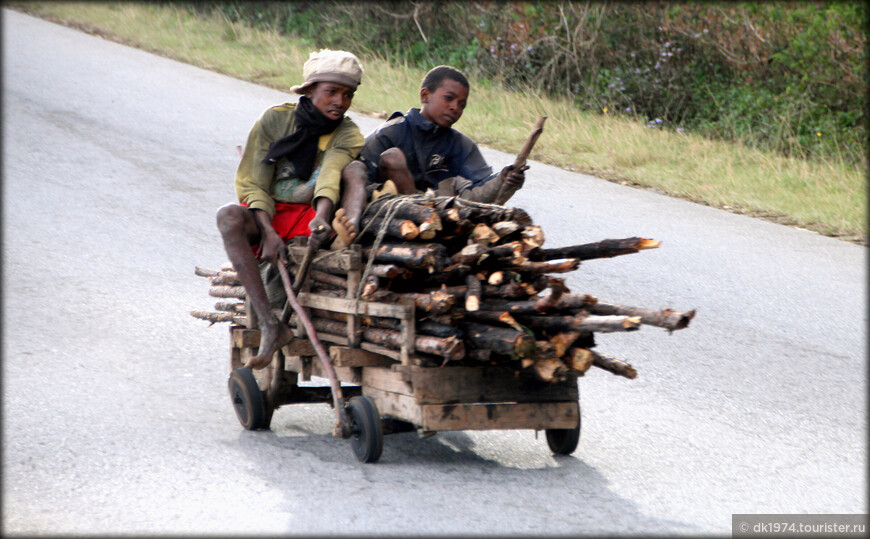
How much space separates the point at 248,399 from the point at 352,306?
2.95ft

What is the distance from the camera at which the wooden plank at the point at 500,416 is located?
4270mm

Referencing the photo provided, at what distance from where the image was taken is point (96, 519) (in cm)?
383

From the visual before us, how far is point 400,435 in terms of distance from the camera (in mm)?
5199

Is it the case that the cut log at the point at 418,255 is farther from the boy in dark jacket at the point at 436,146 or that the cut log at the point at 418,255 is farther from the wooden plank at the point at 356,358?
the boy in dark jacket at the point at 436,146

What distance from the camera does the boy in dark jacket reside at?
514 centimetres

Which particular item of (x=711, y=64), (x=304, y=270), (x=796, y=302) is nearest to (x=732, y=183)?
(x=796, y=302)

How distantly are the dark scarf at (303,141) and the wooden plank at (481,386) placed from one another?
1370 mm

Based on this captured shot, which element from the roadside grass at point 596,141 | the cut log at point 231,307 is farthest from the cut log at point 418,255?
the roadside grass at point 596,141

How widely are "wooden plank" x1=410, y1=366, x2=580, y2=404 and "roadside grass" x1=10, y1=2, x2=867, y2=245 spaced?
17.7 ft

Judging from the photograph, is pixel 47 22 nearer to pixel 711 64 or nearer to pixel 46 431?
pixel 711 64

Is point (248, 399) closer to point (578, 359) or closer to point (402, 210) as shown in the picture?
point (402, 210)

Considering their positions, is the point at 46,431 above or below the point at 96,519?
below

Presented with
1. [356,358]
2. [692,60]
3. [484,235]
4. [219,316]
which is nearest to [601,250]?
[484,235]

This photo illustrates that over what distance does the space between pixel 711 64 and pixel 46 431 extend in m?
12.4
